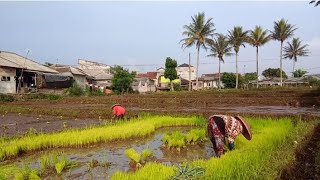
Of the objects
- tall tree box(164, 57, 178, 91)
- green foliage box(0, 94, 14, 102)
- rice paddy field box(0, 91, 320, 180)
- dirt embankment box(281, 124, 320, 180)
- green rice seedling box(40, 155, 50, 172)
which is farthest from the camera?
tall tree box(164, 57, 178, 91)

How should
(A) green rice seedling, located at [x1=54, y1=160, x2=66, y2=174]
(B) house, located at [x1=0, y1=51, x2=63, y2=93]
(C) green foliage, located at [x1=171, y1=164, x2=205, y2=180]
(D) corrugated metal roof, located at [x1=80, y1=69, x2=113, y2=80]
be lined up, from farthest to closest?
(D) corrugated metal roof, located at [x1=80, y1=69, x2=113, y2=80], (B) house, located at [x1=0, y1=51, x2=63, y2=93], (A) green rice seedling, located at [x1=54, y1=160, x2=66, y2=174], (C) green foliage, located at [x1=171, y1=164, x2=205, y2=180]

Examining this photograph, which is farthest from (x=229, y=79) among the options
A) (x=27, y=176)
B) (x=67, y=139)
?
(x=27, y=176)

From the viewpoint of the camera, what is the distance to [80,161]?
6500mm

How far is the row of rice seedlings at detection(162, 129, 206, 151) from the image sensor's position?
7.72 m

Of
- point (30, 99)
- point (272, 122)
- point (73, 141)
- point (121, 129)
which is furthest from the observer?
point (30, 99)

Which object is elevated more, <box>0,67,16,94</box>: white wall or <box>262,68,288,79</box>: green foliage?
<box>262,68,288,79</box>: green foliage

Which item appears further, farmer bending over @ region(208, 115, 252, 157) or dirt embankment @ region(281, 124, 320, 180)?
farmer bending over @ region(208, 115, 252, 157)

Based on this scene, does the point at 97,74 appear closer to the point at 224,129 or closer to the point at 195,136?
the point at 195,136

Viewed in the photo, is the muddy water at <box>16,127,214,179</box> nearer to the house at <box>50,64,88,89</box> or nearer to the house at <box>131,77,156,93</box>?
the house at <box>50,64,88,89</box>

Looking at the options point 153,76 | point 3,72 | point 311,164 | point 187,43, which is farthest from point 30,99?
point 153,76

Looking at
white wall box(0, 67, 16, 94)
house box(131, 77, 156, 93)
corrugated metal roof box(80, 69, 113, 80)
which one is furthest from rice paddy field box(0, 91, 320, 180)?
house box(131, 77, 156, 93)

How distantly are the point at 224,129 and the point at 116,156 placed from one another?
2412 mm

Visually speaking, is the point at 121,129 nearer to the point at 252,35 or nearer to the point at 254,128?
the point at 254,128

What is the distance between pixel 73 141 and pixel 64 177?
2.73 metres
